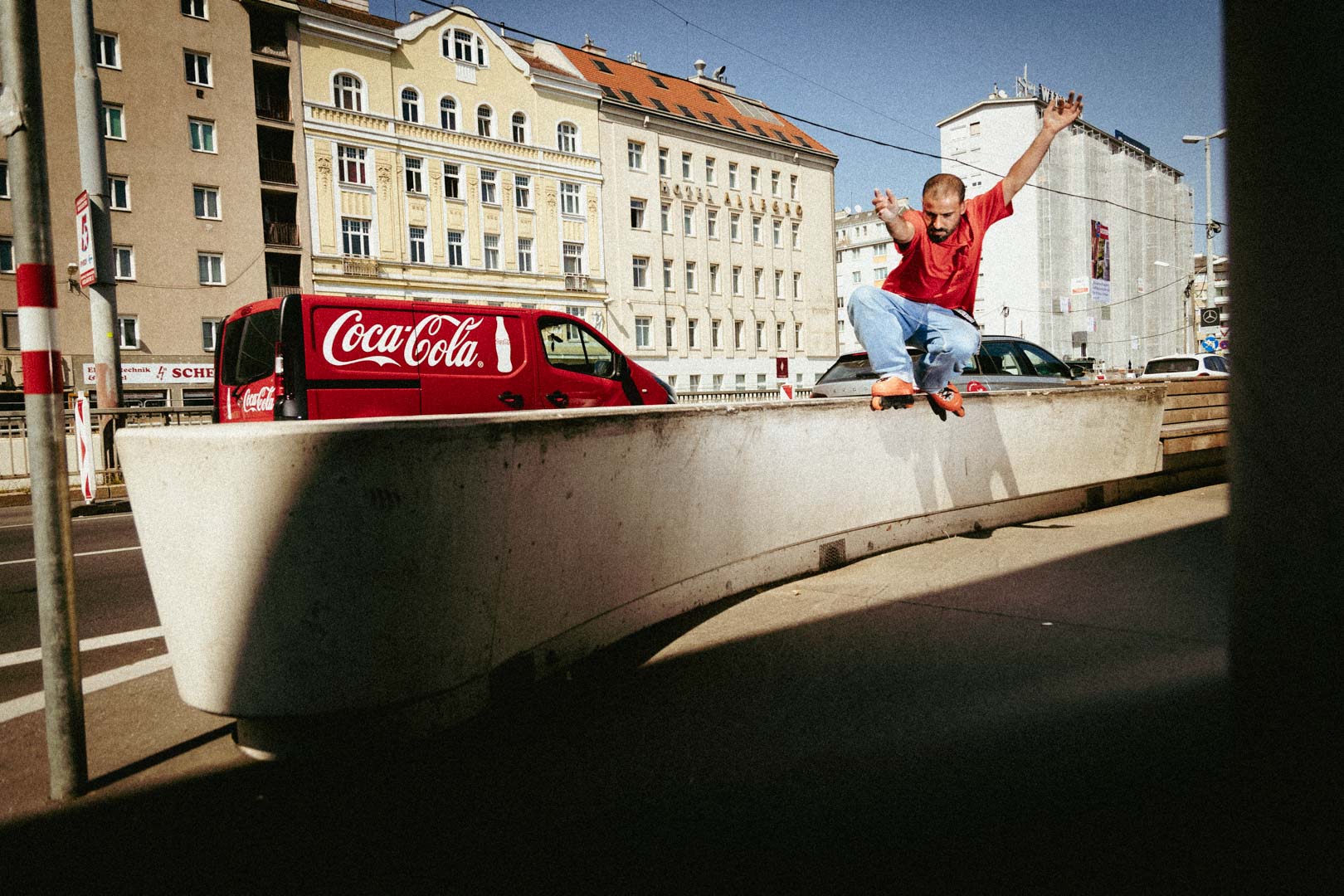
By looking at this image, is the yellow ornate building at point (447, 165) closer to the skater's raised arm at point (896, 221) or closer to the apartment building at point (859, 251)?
the skater's raised arm at point (896, 221)

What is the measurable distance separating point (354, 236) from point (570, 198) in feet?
37.1

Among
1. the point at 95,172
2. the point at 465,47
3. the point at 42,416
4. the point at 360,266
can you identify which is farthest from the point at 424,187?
the point at 42,416

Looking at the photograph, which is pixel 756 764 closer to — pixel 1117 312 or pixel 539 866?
pixel 539 866

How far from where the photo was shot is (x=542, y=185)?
43812 mm

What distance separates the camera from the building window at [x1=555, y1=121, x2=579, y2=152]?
44725mm

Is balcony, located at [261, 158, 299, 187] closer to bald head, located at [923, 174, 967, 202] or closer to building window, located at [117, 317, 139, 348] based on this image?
building window, located at [117, 317, 139, 348]

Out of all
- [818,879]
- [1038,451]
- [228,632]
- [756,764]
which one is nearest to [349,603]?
[228,632]

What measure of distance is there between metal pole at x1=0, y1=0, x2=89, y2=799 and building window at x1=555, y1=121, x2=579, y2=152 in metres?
44.4

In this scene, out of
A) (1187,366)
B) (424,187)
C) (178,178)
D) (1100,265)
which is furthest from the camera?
(1100,265)

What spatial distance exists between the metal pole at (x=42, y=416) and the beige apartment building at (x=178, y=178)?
34.3 metres

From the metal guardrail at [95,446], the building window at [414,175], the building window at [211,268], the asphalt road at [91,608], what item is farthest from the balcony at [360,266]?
the asphalt road at [91,608]

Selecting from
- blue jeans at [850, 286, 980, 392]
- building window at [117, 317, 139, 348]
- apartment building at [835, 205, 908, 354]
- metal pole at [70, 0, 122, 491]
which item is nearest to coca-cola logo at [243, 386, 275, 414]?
metal pole at [70, 0, 122, 491]

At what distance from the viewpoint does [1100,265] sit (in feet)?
245

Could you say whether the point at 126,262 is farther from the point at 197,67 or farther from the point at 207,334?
the point at 197,67
